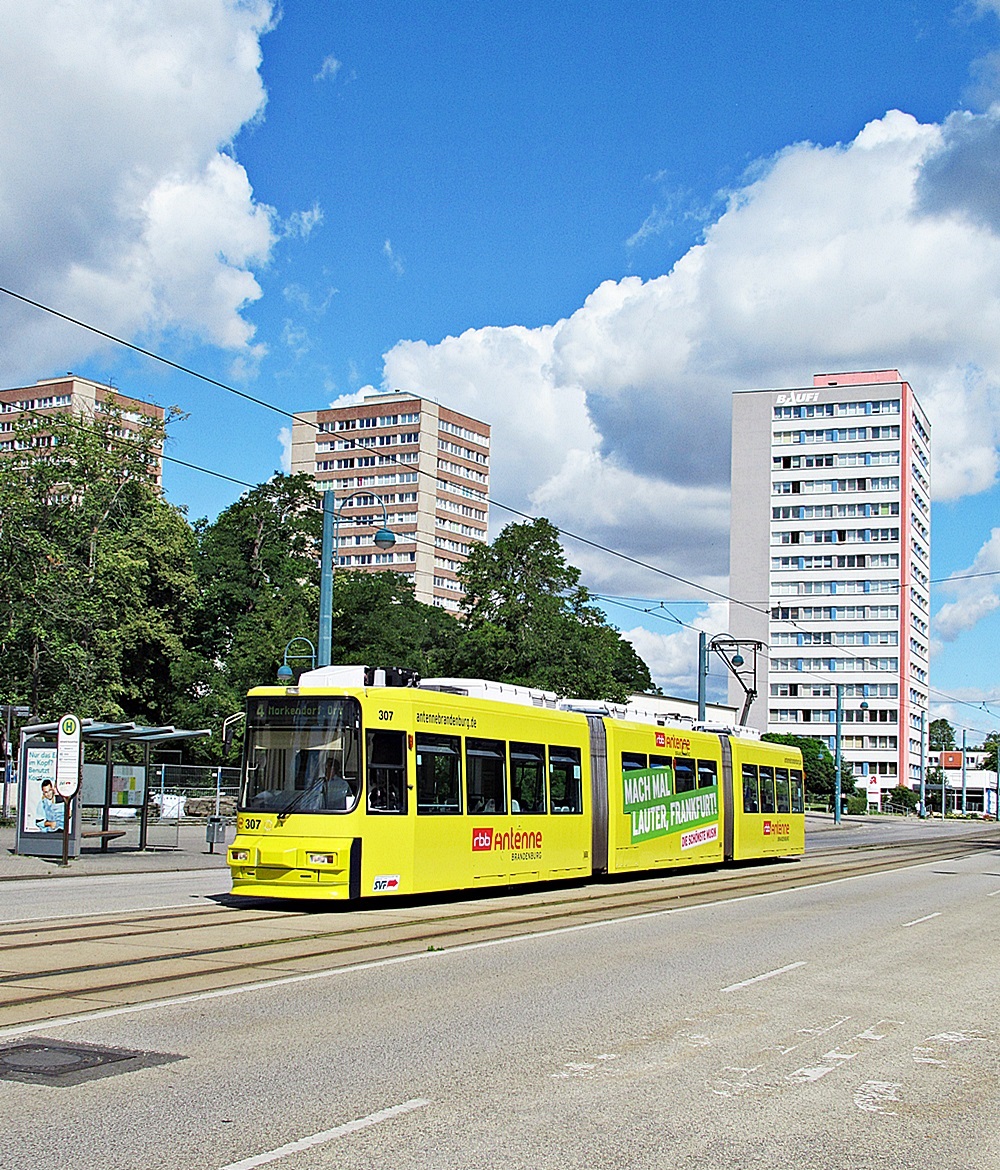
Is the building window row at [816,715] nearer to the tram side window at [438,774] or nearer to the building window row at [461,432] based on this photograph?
the building window row at [461,432]

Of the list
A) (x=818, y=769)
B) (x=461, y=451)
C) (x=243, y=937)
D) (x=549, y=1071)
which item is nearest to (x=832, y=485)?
(x=818, y=769)

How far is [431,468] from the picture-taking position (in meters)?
143

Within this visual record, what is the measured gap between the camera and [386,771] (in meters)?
16.7

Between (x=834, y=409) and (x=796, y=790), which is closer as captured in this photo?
(x=796, y=790)

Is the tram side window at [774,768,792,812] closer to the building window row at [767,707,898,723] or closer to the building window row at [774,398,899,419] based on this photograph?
the building window row at [767,707,898,723]

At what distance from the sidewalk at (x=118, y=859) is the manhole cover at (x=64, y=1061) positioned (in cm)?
1520

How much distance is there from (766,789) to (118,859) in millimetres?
14123

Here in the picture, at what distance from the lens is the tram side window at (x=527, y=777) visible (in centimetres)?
1948

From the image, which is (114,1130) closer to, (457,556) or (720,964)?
(720,964)

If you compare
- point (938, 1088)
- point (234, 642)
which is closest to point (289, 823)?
point (938, 1088)

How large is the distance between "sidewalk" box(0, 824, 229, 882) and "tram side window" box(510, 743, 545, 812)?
325 inches

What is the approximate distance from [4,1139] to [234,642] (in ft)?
194

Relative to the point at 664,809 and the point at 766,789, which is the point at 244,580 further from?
the point at 664,809

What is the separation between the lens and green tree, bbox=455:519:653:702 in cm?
5803
